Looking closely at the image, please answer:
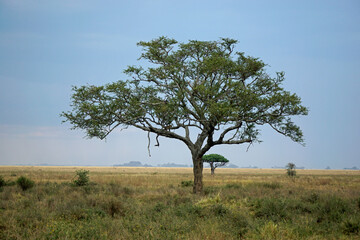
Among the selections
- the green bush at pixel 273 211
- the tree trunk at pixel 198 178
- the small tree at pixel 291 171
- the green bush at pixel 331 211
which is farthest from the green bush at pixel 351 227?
the small tree at pixel 291 171

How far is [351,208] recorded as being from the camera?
16.3 m

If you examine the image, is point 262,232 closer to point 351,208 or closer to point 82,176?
point 351,208

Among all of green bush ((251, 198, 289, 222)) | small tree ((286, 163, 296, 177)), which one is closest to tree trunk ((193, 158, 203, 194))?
green bush ((251, 198, 289, 222))

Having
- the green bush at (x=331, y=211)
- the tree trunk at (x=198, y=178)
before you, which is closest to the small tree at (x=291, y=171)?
the tree trunk at (x=198, y=178)

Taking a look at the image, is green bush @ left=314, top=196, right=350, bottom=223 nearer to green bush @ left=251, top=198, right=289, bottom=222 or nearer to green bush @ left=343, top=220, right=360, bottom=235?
green bush @ left=343, top=220, right=360, bottom=235

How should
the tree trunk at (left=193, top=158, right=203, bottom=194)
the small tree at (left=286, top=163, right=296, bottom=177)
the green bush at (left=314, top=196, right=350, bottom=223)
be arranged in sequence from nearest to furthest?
the green bush at (left=314, top=196, right=350, bottom=223)
the tree trunk at (left=193, top=158, right=203, bottom=194)
the small tree at (left=286, top=163, right=296, bottom=177)

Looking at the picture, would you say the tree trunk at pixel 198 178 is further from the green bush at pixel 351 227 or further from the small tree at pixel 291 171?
the small tree at pixel 291 171

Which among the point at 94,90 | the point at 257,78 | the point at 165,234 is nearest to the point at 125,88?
the point at 94,90

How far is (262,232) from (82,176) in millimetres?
24374

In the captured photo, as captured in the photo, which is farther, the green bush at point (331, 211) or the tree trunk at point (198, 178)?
the tree trunk at point (198, 178)

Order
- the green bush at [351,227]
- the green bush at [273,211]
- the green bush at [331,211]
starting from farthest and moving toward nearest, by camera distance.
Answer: the green bush at [273,211]
the green bush at [331,211]
the green bush at [351,227]

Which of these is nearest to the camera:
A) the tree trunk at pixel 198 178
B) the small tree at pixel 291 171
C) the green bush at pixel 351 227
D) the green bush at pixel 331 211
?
the green bush at pixel 351 227

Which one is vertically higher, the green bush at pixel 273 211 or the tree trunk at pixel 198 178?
the tree trunk at pixel 198 178

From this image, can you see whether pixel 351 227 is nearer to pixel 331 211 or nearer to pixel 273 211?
pixel 331 211
